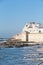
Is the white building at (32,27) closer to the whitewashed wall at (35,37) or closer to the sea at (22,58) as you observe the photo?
the whitewashed wall at (35,37)

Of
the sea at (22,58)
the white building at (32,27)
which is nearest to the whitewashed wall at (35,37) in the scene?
the white building at (32,27)

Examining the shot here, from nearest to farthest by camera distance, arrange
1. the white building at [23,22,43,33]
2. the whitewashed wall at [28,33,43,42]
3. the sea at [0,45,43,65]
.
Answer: the sea at [0,45,43,65] → the whitewashed wall at [28,33,43,42] → the white building at [23,22,43,33]

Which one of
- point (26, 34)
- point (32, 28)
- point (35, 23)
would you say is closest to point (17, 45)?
point (26, 34)

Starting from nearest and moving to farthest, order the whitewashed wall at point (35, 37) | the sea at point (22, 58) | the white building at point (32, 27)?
the sea at point (22, 58) < the whitewashed wall at point (35, 37) < the white building at point (32, 27)

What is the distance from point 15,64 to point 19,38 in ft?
182

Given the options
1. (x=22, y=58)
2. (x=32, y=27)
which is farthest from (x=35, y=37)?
(x=22, y=58)

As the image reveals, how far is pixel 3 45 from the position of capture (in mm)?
65000

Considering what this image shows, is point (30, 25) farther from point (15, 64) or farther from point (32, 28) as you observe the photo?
point (15, 64)

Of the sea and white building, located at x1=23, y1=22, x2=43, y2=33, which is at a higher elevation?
white building, located at x1=23, y1=22, x2=43, y2=33

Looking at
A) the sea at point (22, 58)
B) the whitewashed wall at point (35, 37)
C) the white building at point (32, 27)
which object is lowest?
the sea at point (22, 58)

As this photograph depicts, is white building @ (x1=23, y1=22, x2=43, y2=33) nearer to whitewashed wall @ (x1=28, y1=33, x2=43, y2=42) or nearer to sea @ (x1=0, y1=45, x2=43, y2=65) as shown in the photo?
whitewashed wall @ (x1=28, y1=33, x2=43, y2=42)

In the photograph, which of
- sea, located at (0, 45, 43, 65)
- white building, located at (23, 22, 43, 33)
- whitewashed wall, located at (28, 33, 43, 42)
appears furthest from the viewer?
white building, located at (23, 22, 43, 33)

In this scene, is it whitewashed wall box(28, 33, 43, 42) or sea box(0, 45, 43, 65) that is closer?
sea box(0, 45, 43, 65)

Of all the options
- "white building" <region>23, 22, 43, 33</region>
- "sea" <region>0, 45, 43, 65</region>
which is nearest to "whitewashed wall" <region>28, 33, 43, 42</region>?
"white building" <region>23, 22, 43, 33</region>
